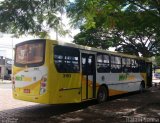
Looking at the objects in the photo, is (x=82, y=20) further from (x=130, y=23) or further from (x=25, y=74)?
(x=25, y=74)

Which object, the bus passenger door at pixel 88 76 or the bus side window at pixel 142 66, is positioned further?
the bus side window at pixel 142 66

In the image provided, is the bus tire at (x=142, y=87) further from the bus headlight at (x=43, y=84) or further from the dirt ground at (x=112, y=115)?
the bus headlight at (x=43, y=84)

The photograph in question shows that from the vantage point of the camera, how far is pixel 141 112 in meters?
11.8

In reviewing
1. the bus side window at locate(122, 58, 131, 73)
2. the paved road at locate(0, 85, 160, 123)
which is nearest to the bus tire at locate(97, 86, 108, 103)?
the paved road at locate(0, 85, 160, 123)

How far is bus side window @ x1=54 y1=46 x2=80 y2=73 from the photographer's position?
12305 mm

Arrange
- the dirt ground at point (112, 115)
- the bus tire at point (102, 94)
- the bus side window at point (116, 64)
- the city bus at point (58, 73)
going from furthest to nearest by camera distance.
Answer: the bus side window at point (116, 64) < the bus tire at point (102, 94) < the city bus at point (58, 73) < the dirt ground at point (112, 115)

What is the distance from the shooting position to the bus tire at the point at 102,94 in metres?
15.4

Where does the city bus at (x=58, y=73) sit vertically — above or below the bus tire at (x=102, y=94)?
above

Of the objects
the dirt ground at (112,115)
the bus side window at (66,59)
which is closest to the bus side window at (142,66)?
the dirt ground at (112,115)

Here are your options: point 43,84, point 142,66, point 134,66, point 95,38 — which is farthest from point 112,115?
point 95,38

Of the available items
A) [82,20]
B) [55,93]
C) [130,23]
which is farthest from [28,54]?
[130,23]

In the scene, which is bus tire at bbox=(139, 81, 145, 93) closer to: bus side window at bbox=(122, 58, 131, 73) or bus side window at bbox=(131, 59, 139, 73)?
bus side window at bbox=(131, 59, 139, 73)

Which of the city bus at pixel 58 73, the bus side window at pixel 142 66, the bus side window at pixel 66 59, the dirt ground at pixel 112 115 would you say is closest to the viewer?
the dirt ground at pixel 112 115

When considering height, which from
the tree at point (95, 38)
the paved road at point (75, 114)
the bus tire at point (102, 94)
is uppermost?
the tree at point (95, 38)
